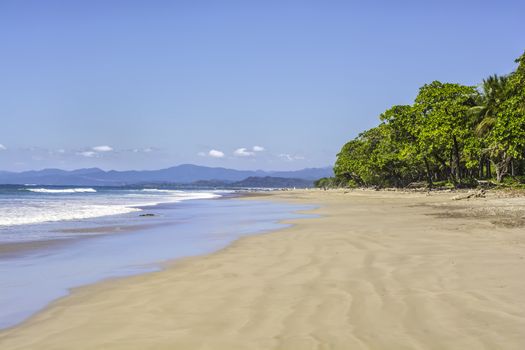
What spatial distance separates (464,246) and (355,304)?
5.65 metres

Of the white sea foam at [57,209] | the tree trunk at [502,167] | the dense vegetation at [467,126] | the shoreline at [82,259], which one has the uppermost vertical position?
the dense vegetation at [467,126]

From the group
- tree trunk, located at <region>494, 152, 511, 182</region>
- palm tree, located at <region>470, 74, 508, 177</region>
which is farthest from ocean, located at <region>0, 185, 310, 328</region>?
palm tree, located at <region>470, 74, 508, 177</region>

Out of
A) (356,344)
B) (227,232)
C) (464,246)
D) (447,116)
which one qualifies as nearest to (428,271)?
(464,246)

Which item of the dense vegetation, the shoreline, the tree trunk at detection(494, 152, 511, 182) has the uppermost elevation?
the dense vegetation

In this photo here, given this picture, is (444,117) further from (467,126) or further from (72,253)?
(72,253)

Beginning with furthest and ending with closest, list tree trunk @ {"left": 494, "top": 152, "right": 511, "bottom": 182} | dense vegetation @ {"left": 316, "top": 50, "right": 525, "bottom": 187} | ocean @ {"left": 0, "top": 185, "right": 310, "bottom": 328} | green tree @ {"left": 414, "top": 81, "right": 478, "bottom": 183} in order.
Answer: green tree @ {"left": 414, "top": 81, "right": 478, "bottom": 183} < tree trunk @ {"left": 494, "top": 152, "right": 511, "bottom": 182} < dense vegetation @ {"left": 316, "top": 50, "right": 525, "bottom": 187} < ocean @ {"left": 0, "top": 185, "right": 310, "bottom": 328}

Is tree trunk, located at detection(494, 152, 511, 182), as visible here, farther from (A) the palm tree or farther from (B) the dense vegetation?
(A) the palm tree

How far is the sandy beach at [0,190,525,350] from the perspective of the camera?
4766 mm

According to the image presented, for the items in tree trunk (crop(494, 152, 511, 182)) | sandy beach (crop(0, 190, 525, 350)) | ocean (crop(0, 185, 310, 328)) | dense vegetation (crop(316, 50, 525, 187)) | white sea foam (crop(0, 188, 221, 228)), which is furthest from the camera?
tree trunk (crop(494, 152, 511, 182))

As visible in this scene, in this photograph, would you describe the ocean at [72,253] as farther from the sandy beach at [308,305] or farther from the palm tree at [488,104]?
the palm tree at [488,104]

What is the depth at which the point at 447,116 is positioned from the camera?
48969 mm

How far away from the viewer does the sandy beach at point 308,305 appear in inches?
188

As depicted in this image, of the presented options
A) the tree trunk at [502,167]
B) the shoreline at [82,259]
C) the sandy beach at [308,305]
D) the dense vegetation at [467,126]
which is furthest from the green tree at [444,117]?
the sandy beach at [308,305]

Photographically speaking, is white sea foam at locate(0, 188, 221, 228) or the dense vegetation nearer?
white sea foam at locate(0, 188, 221, 228)
